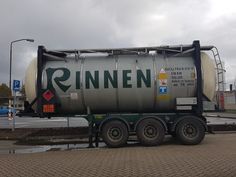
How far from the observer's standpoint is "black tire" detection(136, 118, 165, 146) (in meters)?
14.4

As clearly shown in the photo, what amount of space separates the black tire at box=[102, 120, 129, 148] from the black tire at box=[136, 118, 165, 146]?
1.71 feet

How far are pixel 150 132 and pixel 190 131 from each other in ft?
4.80

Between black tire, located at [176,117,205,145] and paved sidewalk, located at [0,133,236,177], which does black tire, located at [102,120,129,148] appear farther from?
black tire, located at [176,117,205,145]

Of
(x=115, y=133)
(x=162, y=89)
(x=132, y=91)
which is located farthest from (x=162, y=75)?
(x=115, y=133)

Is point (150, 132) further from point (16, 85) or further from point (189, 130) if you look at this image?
point (16, 85)

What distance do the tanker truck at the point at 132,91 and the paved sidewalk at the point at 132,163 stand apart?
1539 mm

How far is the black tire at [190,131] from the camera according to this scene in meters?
14.5

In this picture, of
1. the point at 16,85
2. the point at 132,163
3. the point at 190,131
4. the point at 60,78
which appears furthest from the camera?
the point at 16,85

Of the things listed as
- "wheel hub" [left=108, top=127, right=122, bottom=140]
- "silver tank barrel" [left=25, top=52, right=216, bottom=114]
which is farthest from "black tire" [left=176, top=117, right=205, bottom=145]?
"wheel hub" [left=108, top=127, right=122, bottom=140]

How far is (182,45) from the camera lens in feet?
49.7

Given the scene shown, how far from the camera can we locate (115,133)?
1454 centimetres

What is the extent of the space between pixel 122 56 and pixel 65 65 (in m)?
2.16

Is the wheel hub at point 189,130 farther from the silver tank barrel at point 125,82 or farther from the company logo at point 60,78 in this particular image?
the company logo at point 60,78

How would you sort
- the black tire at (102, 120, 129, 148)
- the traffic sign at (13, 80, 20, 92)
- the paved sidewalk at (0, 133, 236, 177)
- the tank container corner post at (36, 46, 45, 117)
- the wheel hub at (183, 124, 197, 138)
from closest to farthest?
the paved sidewalk at (0, 133, 236, 177), the black tire at (102, 120, 129, 148), the wheel hub at (183, 124, 197, 138), the tank container corner post at (36, 46, 45, 117), the traffic sign at (13, 80, 20, 92)
